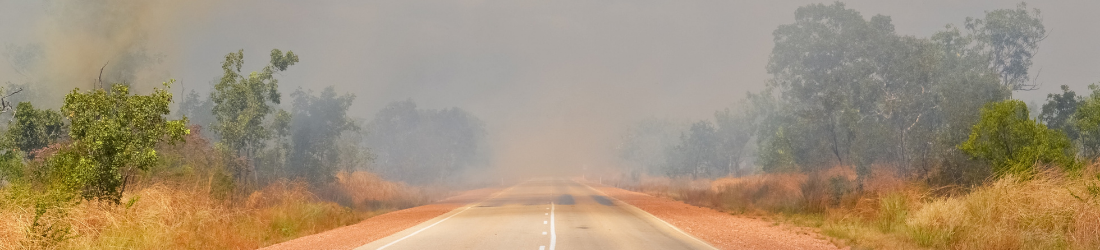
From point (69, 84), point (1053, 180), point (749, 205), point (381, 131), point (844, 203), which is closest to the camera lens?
point (1053, 180)

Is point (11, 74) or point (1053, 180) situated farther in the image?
point (11, 74)

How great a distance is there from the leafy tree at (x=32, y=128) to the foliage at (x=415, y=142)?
5483 cm

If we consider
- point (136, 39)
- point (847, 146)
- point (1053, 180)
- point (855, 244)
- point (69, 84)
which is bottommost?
point (855, 244)

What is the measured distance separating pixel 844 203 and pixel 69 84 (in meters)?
49.4

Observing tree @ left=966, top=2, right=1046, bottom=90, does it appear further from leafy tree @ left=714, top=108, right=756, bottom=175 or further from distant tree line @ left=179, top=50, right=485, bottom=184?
distant tree line @ left=179, top=50, right=485, bottom=184

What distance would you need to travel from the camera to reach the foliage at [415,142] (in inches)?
3285

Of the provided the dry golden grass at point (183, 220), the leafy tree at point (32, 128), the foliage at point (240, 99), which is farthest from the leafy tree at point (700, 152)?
the leafy tree at point (32, 128)

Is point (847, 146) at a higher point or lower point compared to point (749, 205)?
higher

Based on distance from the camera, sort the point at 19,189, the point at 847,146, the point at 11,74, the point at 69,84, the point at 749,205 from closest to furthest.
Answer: the point at 19,189
the point at 749,205
the point at 69,84
the point at 847,146
the point at 11,74

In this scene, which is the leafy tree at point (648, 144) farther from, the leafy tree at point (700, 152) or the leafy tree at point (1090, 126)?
the leafy tree at point (1090, 126)

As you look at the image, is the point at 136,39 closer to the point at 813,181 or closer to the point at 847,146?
the point at 813,181

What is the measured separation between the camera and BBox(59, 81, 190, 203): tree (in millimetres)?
15641

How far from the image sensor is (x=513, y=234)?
19.0 m

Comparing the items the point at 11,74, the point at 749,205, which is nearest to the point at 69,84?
the point at 11,74
